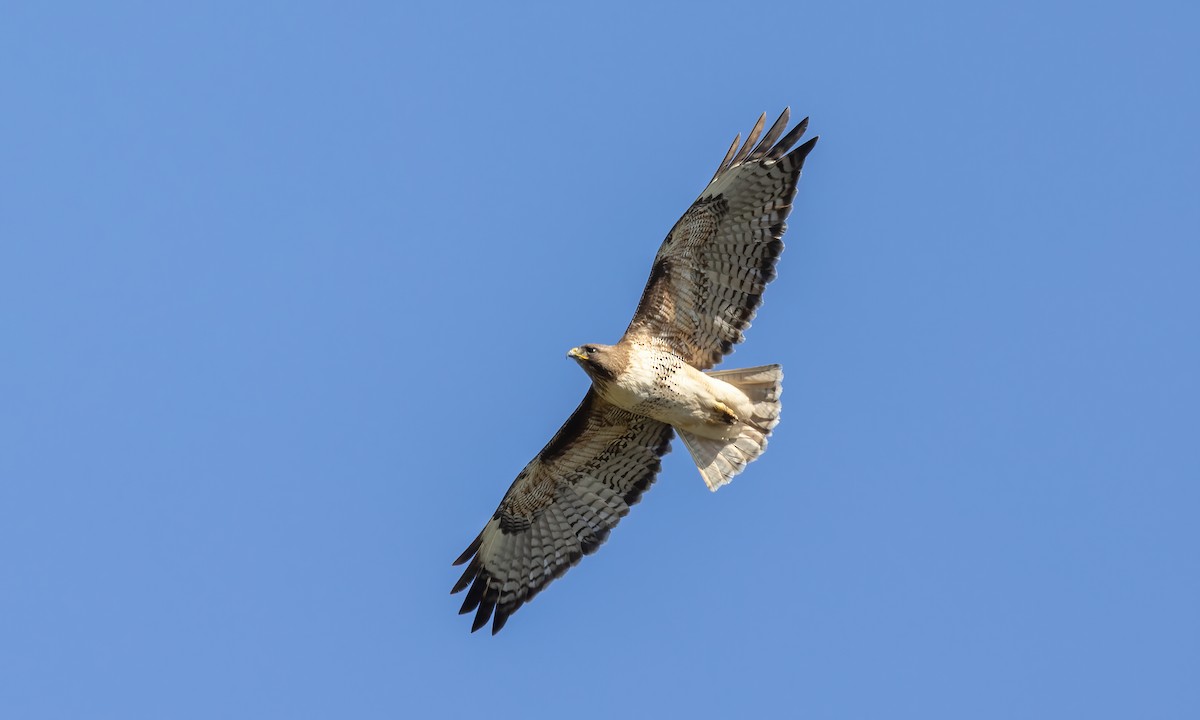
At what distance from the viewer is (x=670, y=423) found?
1423 centimetres

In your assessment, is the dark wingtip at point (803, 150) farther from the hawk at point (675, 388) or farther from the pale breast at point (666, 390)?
the pale breast at point (666, 390)

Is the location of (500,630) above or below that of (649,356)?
below

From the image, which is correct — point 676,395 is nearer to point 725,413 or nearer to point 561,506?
point 725,413

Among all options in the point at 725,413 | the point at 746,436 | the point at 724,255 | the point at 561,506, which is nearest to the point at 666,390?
the point at 725,413

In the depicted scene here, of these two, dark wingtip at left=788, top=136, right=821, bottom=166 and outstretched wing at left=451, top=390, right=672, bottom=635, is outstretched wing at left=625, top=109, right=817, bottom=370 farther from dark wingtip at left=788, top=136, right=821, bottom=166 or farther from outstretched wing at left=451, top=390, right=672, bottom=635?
outstretched wing at left=451, top=390, right=672, bottom=635

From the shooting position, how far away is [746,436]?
1422cm

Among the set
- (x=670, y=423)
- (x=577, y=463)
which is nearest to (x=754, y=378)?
(x=670, y=423)

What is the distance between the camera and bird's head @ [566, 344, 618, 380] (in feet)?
44.5

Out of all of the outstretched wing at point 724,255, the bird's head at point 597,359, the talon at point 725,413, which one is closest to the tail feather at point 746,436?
the talon at point 725,413

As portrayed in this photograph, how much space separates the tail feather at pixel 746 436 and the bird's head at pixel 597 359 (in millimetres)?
1034

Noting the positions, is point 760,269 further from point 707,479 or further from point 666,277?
point 707,479

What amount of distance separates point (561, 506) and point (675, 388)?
173 cm

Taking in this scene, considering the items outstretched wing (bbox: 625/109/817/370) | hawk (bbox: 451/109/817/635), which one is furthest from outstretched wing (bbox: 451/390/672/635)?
outstretched wing (bbox: 625/109/817/370)

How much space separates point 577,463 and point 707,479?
1.17m
